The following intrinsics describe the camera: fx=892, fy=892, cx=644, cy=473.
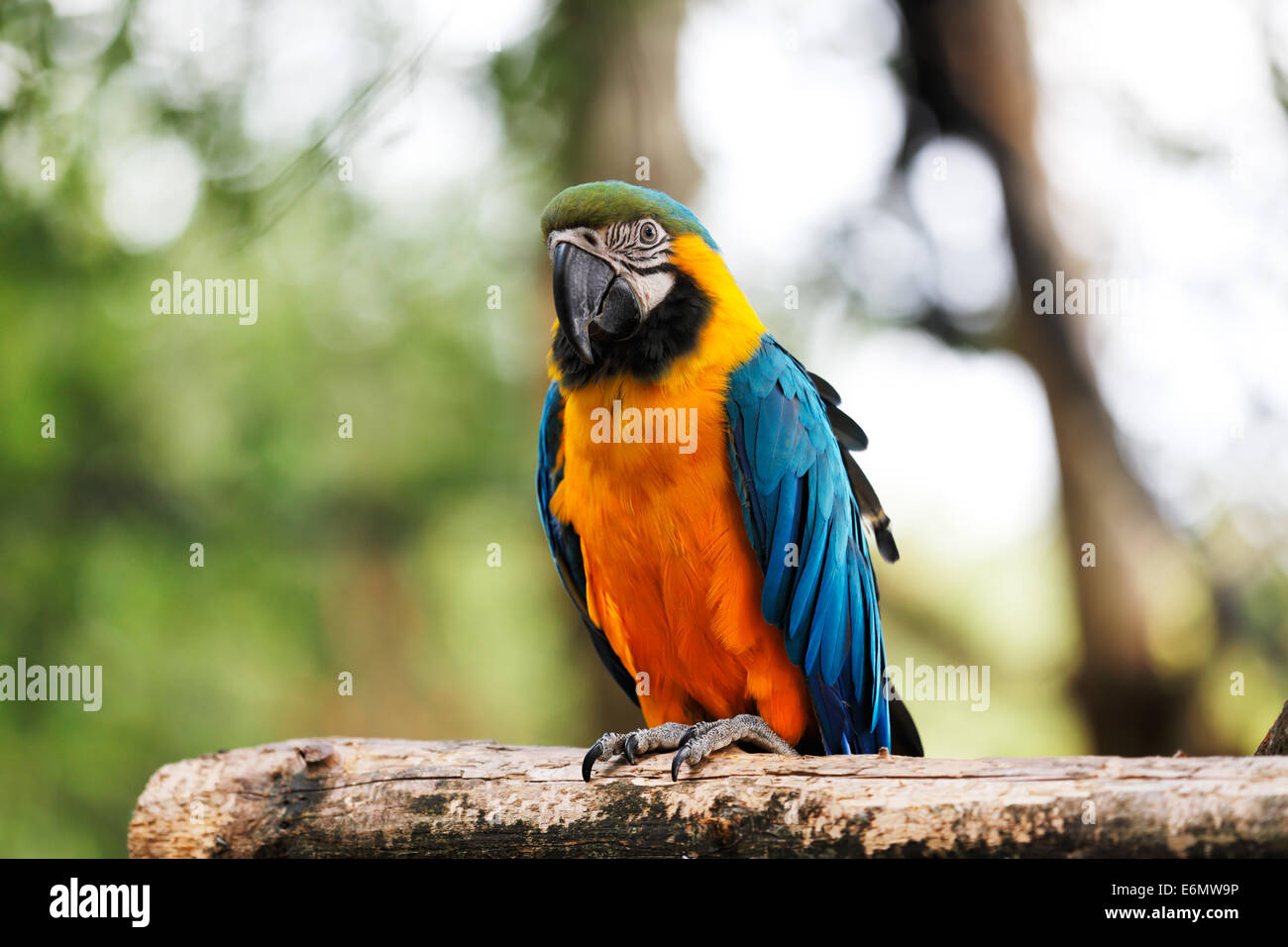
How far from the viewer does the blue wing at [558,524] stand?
321cm

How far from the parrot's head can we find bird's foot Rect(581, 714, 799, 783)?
1.06m

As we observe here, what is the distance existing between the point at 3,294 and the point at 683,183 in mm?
4080

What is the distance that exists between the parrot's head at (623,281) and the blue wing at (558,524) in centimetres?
29

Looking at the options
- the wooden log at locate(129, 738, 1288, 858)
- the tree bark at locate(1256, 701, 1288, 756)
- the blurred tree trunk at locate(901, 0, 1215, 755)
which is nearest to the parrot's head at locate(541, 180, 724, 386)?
the wooden log at locate(129, 738, 1288, 858)

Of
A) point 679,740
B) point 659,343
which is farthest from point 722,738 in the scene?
point 659,343

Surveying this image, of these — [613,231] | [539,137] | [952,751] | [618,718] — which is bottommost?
[952,751]

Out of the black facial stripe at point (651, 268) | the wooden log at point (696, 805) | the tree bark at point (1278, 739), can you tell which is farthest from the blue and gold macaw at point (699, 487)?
the tree bark at point (1278, 739)

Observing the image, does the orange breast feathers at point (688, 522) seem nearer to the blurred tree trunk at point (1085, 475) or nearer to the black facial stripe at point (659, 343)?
the black facial stripe at point (659, 343)

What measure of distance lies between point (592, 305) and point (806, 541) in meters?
1.01

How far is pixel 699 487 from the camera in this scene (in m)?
2.77

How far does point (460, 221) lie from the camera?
649 centimetres
